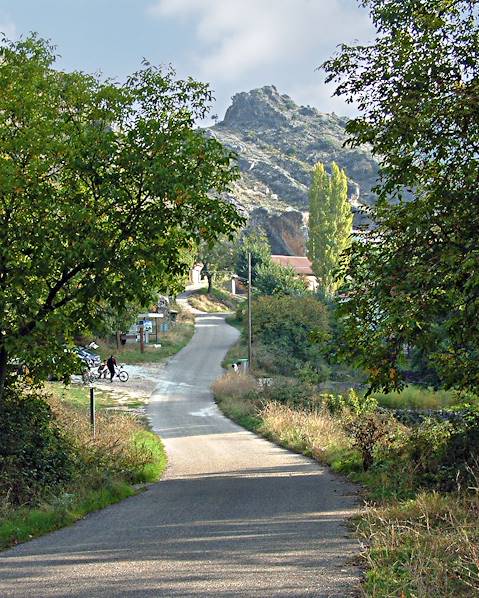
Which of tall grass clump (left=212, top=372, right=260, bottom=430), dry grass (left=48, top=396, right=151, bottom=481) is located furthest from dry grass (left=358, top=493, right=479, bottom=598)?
tall grass clump (left=212, top=372, right=260, bottom=430)

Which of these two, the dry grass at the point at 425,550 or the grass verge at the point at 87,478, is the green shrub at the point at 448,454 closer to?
the dry grass at the point at 425,550

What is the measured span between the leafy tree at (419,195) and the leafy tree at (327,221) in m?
62.9

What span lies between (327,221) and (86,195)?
65358 millimetres

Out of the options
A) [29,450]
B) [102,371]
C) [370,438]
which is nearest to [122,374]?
[102,371]

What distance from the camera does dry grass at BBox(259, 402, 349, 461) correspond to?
1948cm

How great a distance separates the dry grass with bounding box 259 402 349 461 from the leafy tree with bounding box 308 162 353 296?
49399mm

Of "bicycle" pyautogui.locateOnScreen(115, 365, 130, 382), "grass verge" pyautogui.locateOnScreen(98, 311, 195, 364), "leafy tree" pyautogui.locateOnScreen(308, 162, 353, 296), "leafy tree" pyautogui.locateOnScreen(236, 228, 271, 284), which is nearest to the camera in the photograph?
"bicycle" pyautogui.locateOnScreen(115, 365, 130, 382)

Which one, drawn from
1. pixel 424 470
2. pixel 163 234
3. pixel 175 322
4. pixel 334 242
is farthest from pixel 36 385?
pixel 334 242

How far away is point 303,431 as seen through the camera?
2197 centimetres

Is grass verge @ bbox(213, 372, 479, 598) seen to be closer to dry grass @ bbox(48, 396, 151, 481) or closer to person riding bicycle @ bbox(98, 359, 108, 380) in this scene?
dry grass @ bbox(48, 396, 151, 481)

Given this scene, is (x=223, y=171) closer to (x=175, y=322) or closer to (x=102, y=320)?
(x=102, y=320)

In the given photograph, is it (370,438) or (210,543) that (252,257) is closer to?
(370,438)

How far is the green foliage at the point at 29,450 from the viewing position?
11.7 m

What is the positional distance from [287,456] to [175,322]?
52726mm
